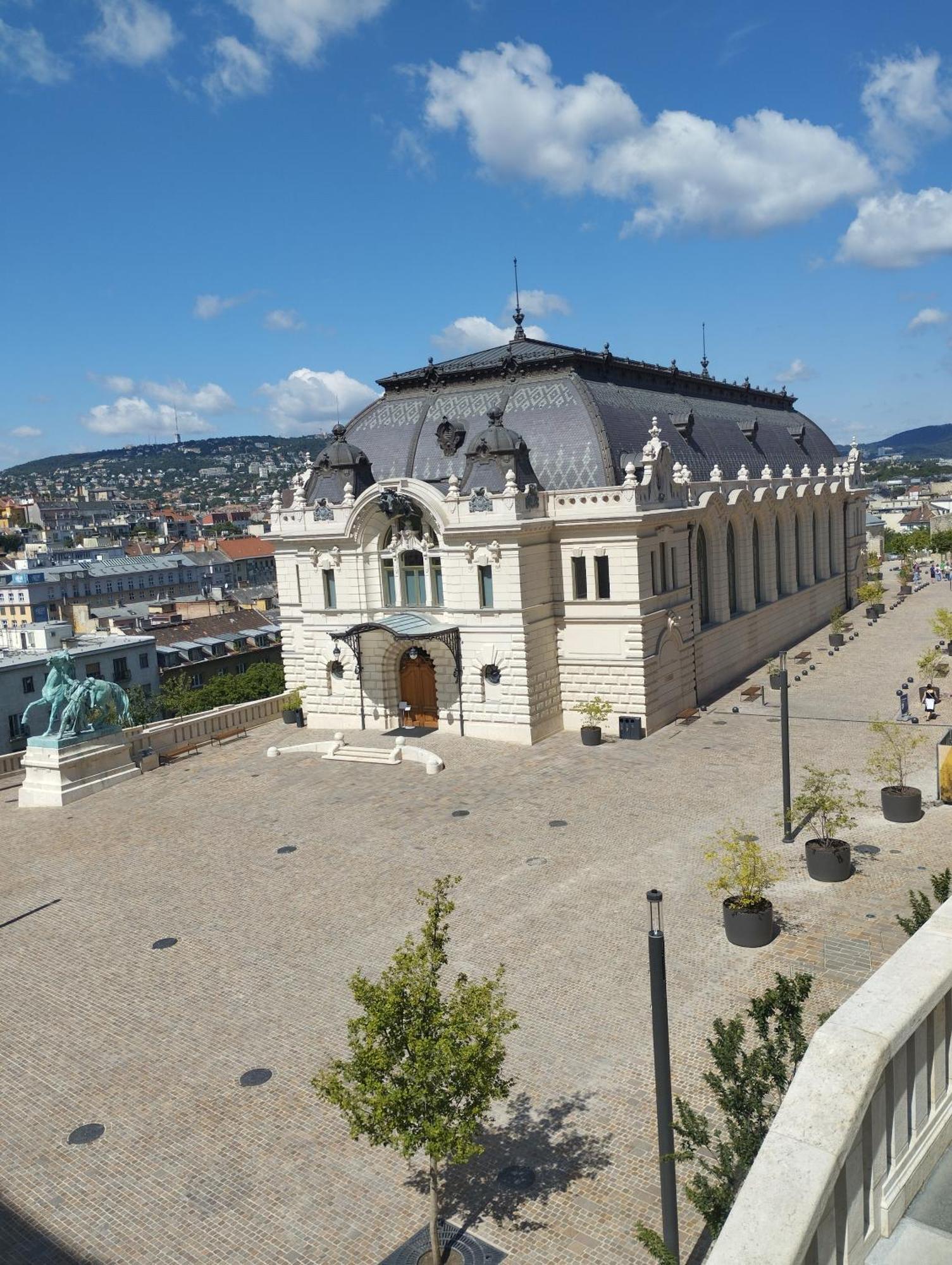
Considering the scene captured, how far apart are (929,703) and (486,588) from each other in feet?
60.4

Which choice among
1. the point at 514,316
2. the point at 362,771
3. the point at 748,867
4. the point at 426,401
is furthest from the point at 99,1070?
the point at 514,316

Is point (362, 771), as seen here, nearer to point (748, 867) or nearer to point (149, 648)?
point (748, 867)

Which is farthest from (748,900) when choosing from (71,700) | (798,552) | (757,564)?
(798,552)

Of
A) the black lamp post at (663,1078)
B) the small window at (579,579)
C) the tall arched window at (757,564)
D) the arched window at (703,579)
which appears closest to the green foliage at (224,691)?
the tall arched window at (757,564)

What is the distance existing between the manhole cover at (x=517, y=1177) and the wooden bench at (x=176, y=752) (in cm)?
3012

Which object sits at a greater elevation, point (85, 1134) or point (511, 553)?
point (511, 553)

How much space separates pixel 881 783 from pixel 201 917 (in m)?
21.1

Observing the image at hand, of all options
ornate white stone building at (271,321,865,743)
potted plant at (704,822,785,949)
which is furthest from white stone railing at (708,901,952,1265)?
ornate white stone building at (271,321,865,743)

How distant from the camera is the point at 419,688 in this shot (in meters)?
43.3

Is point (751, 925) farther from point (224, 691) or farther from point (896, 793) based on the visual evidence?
point (224, 691)

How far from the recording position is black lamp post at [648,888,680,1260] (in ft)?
37.8

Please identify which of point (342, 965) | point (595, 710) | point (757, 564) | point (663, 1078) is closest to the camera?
point (663, 1078)

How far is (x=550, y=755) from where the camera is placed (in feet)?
125

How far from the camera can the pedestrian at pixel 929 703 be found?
39.3 m
